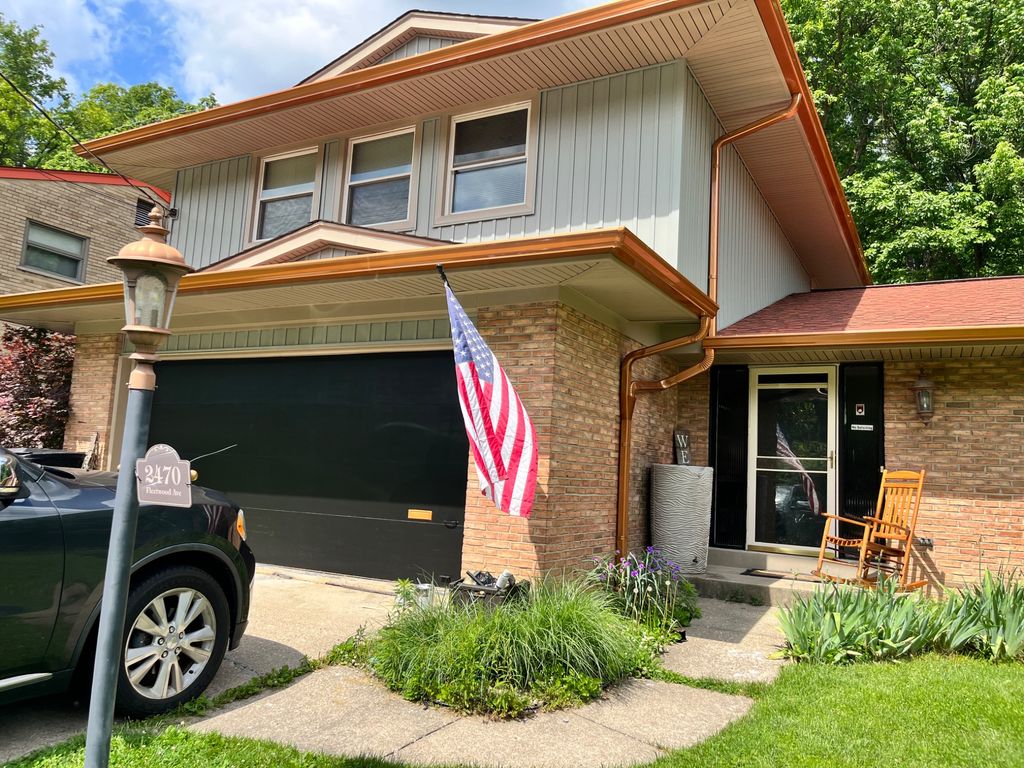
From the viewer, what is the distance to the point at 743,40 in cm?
643

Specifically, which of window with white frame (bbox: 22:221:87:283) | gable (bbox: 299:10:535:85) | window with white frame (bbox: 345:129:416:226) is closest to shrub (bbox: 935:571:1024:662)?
window with white frame (bbox: 345:129:416:226)

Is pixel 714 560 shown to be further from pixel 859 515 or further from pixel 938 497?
pixel 938 497

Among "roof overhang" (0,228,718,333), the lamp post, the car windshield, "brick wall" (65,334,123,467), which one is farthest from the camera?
"brick wall" (65,334,123,467)

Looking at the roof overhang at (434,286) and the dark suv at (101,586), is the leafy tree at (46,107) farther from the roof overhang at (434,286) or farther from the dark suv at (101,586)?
the dark suv at (101,586)

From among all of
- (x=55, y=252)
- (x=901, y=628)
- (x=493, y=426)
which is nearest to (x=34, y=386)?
(x=55, y=252)

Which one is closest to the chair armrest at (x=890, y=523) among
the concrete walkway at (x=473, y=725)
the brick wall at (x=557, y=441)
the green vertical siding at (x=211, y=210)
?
the brick wall at (x=557, y=441)

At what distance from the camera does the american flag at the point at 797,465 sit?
8.27 meters

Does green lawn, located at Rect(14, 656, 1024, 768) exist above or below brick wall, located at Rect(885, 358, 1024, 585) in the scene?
below

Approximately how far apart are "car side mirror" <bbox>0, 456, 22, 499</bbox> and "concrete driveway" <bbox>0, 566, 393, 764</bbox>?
1159 mm

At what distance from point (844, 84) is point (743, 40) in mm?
14322

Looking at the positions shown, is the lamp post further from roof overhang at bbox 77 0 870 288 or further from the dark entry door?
roof overhang at bbox 77 0 870 288

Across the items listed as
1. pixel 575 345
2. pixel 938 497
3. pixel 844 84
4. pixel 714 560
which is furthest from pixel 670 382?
pixel 844 84

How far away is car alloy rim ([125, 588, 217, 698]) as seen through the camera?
11.8ft

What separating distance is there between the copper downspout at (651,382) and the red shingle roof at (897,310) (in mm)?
793
